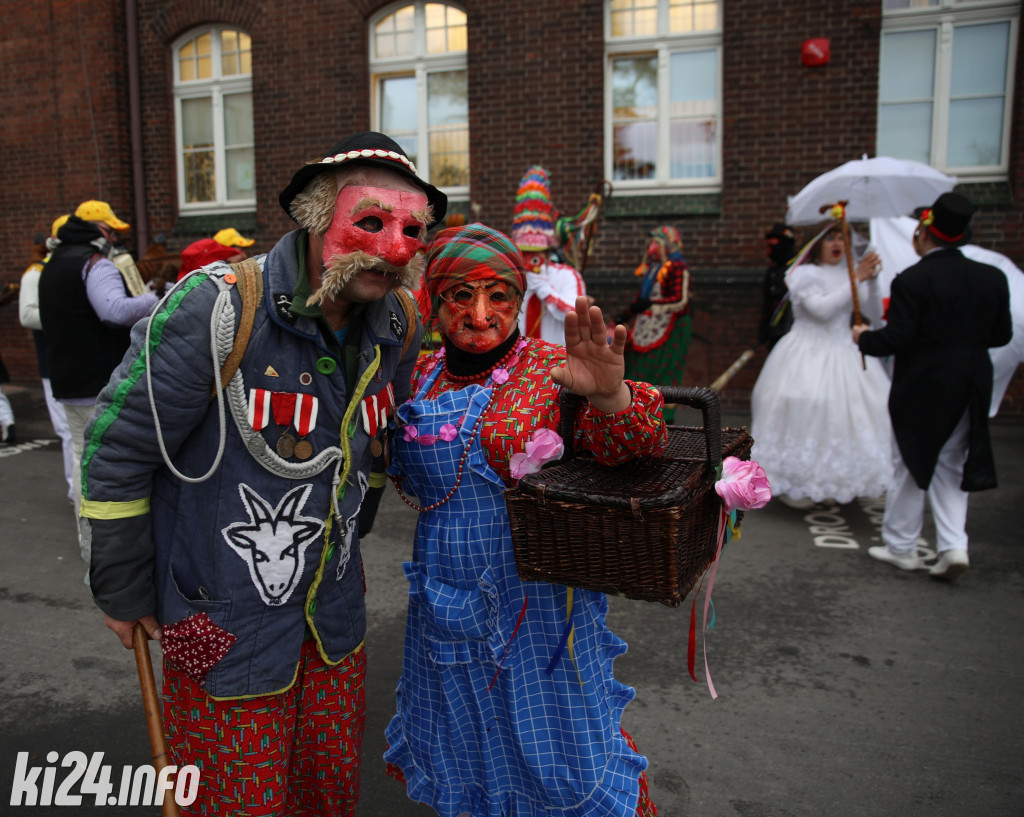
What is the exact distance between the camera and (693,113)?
31.3 feet

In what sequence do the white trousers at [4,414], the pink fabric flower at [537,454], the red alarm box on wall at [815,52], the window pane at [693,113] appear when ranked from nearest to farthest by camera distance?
the pink fabric flower at [537,454] → the white trousers at [4,414] → the red alarm box on wall at [815,52] → the window pane at [693,113]

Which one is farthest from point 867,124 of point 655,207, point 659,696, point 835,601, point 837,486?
point 659,696

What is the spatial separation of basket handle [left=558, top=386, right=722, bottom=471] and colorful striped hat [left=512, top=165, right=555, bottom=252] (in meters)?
4.54

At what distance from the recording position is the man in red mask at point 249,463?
1762mm

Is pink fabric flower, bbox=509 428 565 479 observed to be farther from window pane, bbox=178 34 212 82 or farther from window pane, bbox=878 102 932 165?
window pane, bbox=178 34 212 82

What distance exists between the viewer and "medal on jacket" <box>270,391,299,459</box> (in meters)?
1.81

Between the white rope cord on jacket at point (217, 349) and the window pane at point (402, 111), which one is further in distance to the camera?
the window pane at point (402, 111)

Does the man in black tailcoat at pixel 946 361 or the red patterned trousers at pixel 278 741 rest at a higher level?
the man in black tailcoat at pixel 946 361

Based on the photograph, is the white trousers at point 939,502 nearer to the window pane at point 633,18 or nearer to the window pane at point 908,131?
the window pane at point 908,131

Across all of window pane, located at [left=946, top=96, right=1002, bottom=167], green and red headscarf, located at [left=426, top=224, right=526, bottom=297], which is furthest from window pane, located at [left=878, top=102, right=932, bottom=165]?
green and red headscarf, located at [left=426, top=224, right=526, bottom=297]

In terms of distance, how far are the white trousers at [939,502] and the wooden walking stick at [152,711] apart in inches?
165

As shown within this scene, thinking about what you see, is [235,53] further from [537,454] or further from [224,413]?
[537,454]

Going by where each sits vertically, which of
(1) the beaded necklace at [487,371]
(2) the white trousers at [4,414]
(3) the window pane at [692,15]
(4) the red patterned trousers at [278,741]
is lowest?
(2) the white trousers at [4,414]

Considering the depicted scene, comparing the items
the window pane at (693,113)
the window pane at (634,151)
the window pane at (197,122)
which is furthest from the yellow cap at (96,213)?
the window pane at (197,122)
